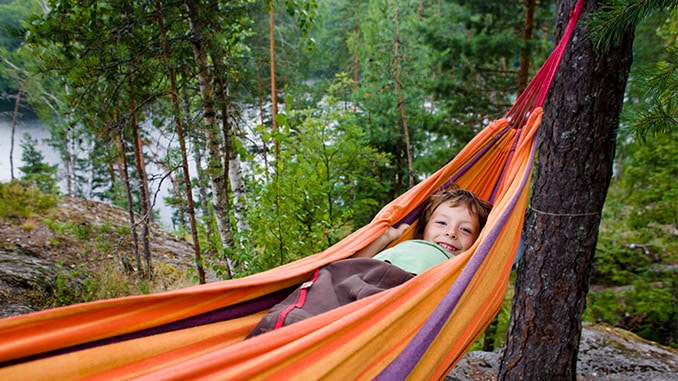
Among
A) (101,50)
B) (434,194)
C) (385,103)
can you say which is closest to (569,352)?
(434,194)

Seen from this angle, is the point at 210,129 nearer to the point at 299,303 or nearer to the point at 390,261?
the point at 390,261

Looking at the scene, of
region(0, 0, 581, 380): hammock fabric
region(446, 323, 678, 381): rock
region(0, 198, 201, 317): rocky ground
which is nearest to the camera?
region(0, 0, 581, 380): hammock fabric

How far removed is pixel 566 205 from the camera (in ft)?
4.68

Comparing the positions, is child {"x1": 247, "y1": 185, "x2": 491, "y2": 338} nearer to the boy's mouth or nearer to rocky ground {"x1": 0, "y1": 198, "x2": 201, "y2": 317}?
the boy's mouth

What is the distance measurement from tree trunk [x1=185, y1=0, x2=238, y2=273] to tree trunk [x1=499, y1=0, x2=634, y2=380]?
1844 millimetres

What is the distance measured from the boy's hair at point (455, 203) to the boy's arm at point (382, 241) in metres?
0.10

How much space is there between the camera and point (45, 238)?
4242 millimetres

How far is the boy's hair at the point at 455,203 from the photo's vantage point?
5.65 feet

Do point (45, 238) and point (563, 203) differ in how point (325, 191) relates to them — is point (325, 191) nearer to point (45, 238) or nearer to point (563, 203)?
point (563, 203)

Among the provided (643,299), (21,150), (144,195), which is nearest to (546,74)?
(144,195)

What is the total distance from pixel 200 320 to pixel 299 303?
0.27m

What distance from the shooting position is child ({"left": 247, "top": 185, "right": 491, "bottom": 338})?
3.68 ft

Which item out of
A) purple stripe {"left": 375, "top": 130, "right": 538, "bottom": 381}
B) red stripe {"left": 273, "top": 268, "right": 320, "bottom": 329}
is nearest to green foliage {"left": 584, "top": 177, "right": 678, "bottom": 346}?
purple stripe {"left": 375, "top": 130, "right": 538, "bottom": 381}

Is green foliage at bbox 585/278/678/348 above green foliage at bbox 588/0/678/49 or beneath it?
beneath
